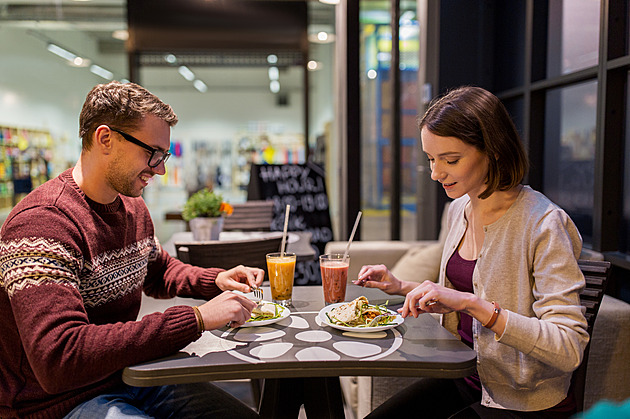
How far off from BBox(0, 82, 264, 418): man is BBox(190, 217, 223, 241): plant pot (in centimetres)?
125

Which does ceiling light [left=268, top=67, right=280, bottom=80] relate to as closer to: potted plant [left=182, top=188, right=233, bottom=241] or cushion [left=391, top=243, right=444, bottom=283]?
potted plant [left=182, top=188, right=233, bottom=241]

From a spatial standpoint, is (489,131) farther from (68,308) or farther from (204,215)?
(204,215)

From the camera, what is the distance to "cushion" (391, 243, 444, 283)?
3.01m

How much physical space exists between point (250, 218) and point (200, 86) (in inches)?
149

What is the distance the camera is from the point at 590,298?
157 centimetres

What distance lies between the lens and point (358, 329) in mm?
1442

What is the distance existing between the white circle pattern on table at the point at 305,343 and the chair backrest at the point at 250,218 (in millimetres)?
2332

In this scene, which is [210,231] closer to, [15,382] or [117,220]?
[117,220]

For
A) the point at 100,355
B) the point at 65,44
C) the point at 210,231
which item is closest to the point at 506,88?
the point at 210,231

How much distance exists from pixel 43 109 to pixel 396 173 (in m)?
3.16

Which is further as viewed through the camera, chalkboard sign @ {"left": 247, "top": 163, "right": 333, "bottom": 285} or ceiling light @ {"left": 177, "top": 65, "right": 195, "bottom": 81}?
ceiling light @ {"left": 177, "top": 65, "right": 195, "bottom": 81}

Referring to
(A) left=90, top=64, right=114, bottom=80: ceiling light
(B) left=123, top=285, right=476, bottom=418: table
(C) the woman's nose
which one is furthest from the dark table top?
(A) left=90, top=64, right=114, bottom=80: ceiling light

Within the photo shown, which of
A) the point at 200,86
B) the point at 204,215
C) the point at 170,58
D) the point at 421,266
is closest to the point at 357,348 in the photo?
the point at 421,266

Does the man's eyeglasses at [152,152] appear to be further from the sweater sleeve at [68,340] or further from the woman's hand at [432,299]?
the woman's hand at [432,299]
